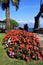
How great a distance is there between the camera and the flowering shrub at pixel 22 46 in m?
11.2

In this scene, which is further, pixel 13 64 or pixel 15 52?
pixel 15 52

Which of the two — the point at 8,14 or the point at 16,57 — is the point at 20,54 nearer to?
the point at 16,57

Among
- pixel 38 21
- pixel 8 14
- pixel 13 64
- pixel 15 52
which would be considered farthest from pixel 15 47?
pixel 38 21

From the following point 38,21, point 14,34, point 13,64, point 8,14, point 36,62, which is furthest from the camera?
point 38,21

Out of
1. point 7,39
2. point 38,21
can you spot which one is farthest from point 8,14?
point 7,39

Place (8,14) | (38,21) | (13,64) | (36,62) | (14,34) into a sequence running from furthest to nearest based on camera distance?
(38,21), (8,14), (14,34), (36,62), (13,64)

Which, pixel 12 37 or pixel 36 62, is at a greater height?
pixel 12 37

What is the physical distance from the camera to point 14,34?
39.2 ft

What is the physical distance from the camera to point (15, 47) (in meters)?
11.4

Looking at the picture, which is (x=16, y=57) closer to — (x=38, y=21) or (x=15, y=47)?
(x=15, y=47)

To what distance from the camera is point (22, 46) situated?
11.3 meters

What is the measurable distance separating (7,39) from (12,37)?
500 millimetres

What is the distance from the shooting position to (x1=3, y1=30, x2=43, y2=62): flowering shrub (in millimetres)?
11175

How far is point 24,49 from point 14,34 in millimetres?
1042
